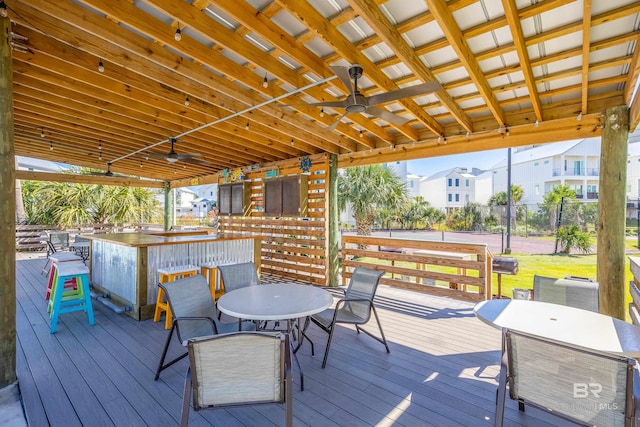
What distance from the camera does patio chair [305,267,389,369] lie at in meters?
2.89

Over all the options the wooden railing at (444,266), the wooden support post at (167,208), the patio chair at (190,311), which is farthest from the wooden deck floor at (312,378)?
the wooden support post at (167,208)

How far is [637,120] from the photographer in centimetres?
308

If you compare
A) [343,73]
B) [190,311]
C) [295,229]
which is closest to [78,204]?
[295,229]

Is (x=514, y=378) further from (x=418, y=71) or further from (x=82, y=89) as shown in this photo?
(x=82, y=89)

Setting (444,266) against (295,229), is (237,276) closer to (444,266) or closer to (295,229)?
(295,229)

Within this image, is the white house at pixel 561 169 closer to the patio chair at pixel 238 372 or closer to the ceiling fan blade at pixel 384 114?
the ceiling fan blade at pixel 384 114

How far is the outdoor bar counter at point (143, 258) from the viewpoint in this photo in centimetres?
399

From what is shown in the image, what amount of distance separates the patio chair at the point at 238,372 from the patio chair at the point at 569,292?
2564 mm

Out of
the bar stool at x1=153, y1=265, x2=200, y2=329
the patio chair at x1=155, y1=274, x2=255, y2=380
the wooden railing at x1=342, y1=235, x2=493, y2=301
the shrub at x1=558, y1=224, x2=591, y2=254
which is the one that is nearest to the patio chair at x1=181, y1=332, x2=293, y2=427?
the patio chair at x1=155, y1=274, x2=255, y2=380

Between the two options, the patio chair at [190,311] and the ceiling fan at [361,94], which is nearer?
the ceiling fan at [361,94]

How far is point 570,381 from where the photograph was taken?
4.78 feet

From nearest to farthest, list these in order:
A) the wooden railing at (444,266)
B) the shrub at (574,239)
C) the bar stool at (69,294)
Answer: the bar stool at (69,294), the wooden railing at (444,266), the shrub at (574,239)
